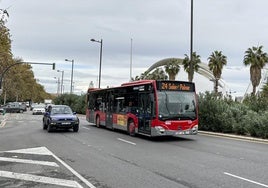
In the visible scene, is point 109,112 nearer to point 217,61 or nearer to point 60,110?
point 60,110

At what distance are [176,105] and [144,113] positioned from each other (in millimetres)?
1739

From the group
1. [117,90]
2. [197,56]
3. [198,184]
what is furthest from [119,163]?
[197,56]

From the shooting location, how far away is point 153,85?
19.1 meters

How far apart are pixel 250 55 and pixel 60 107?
3663 cm

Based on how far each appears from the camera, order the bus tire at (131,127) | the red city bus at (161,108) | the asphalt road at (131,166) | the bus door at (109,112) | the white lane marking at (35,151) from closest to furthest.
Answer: the asphalt road at (131,166), the white lane marking at (35,151), the red city bus at (161,108), the bus tire at (131,127), the bus door at (109,112)

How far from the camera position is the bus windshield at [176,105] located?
18625 millimetres

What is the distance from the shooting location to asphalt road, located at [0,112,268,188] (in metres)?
8.78

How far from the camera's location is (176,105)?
1906 centimetres

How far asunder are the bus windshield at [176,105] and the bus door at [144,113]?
2.52 feet

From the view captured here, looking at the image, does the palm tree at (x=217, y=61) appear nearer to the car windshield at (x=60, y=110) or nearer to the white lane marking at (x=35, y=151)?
the car windshield at (x=60, y=110)

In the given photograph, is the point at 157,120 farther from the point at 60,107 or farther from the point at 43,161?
the point at 60,107

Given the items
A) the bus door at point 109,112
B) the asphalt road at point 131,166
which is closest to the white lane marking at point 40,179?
the asphalt road at point 131,166

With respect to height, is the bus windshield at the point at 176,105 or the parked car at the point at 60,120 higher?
the bus windshield at the point at 176,105

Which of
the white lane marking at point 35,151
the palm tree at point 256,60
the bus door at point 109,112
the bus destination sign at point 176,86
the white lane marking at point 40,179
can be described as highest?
the palm tree at point 256,60
